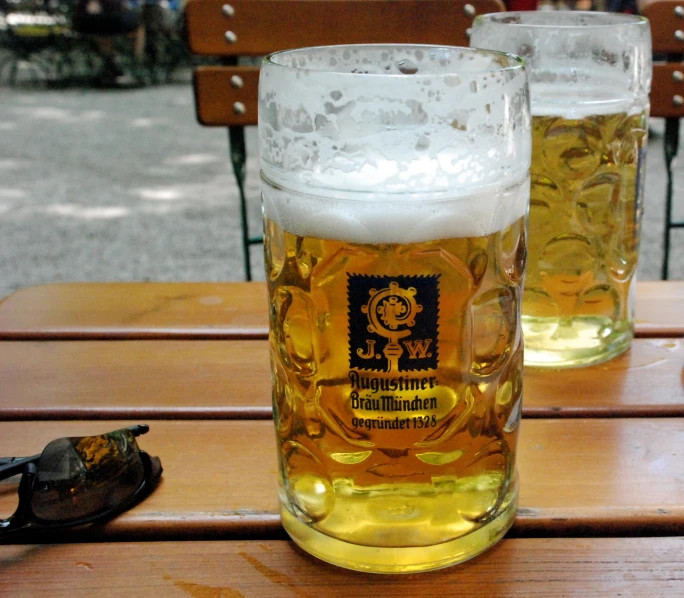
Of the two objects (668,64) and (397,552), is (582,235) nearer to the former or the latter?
(397,552)

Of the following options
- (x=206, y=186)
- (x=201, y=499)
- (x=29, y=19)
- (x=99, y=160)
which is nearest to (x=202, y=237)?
(x=206, y=186)

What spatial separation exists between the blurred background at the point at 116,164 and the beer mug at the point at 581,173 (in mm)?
2113

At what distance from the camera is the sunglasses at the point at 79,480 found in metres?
0.60

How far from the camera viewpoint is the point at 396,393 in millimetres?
503

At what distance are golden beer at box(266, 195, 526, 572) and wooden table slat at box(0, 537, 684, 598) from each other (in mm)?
14

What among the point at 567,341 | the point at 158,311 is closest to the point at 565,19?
the point at 567,341

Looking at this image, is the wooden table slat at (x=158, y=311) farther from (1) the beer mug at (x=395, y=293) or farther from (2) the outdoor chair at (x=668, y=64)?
(2) the outdoor chair at (x=668, y=64)

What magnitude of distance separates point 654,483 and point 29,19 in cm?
911

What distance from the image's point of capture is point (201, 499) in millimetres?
641

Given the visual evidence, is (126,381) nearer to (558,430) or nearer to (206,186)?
(558,430)

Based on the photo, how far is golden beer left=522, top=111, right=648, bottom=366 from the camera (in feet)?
2.58

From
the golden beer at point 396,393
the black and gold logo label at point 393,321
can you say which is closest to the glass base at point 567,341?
the golden beer at point 396,393

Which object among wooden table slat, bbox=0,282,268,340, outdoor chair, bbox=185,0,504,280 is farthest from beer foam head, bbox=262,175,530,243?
outdoor chair, bbox=185,0,504,280

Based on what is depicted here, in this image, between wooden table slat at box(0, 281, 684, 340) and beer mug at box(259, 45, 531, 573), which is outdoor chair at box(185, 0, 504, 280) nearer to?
wooden table slat at box(0, 281, 684, 340)
